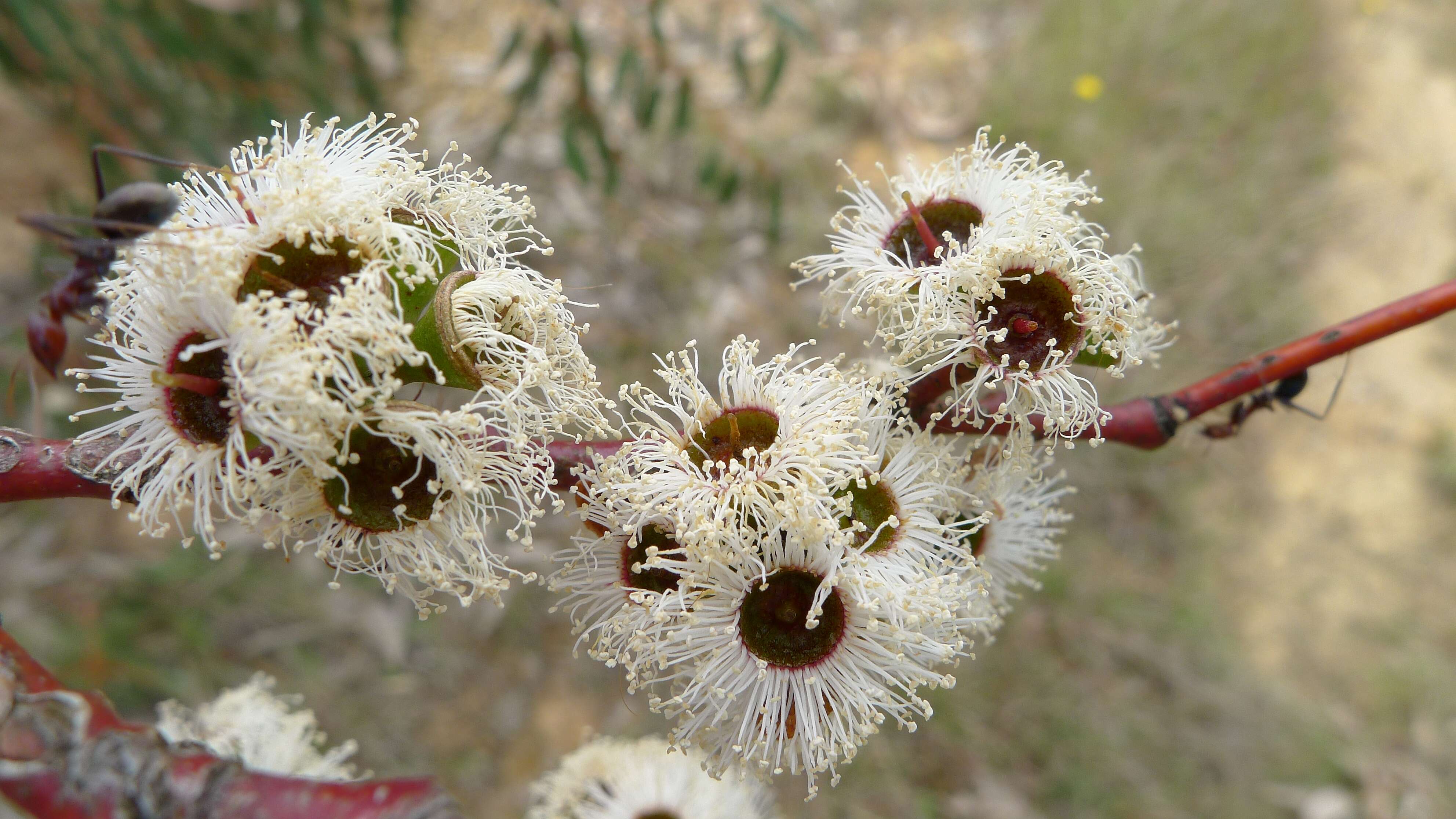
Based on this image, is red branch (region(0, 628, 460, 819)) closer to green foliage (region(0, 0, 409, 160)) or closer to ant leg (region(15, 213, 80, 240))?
ant leg (region(15, 213, 80, 240))

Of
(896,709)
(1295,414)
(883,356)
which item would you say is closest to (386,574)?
(896,709)

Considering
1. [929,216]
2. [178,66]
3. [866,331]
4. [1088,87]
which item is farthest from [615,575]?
[1088,87]

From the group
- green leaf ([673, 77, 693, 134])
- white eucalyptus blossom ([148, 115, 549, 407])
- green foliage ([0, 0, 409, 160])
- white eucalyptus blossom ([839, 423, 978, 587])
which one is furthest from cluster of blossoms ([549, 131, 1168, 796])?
green foliage ([0, 0, 409, 160])

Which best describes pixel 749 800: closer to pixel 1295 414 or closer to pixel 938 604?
pixel 938 604

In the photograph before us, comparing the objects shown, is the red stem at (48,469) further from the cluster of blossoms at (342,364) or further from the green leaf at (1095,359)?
the green leaf at (1095,359)

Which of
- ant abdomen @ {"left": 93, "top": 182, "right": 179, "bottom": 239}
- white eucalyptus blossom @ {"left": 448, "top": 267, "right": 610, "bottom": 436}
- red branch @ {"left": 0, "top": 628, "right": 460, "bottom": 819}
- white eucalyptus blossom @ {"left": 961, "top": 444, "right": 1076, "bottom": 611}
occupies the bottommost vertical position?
red branch @ {"left": 0, "top": 628, "right": 460, "bottom": 819}

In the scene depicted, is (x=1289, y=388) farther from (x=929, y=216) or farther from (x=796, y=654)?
(x=796, y=654)
